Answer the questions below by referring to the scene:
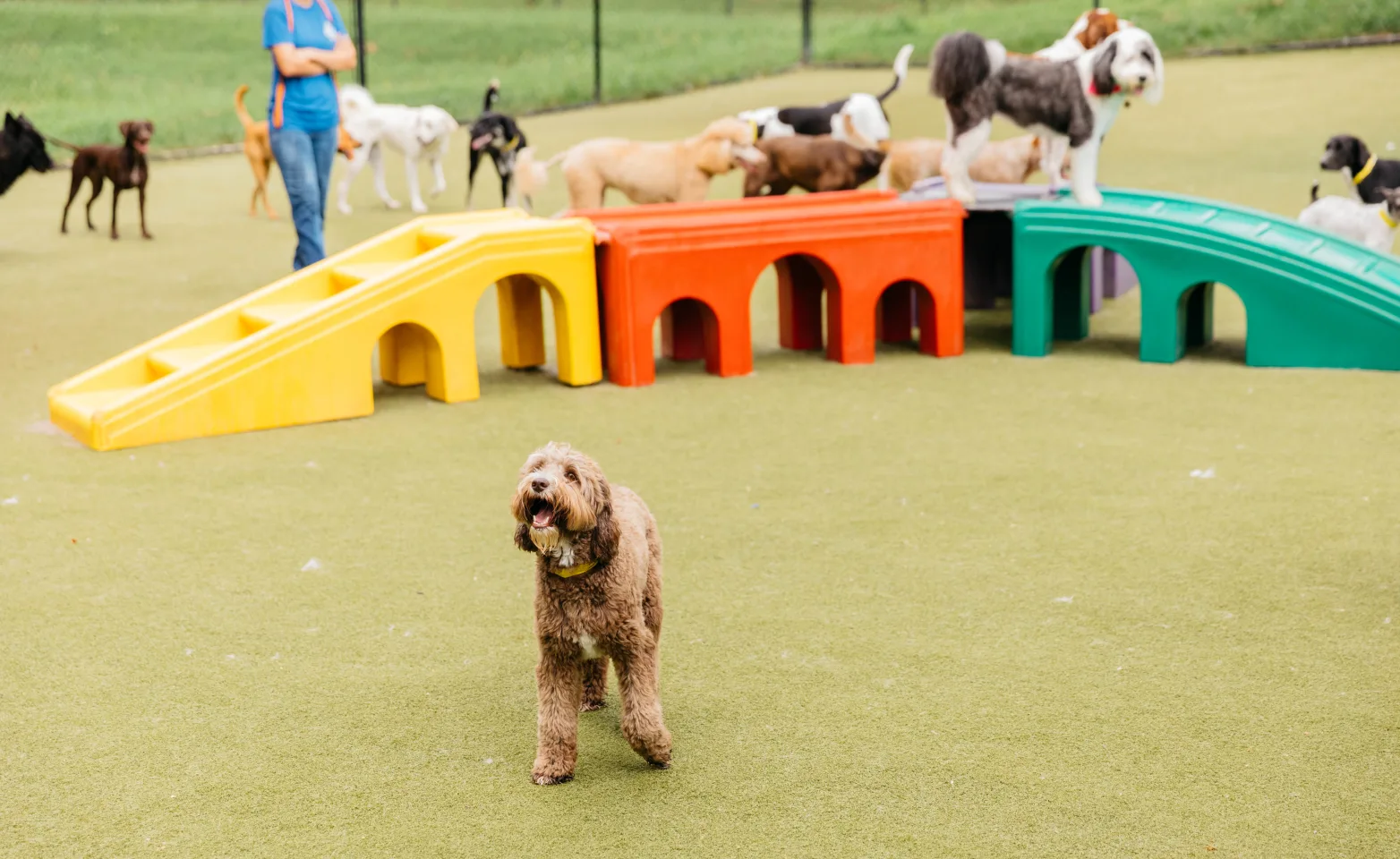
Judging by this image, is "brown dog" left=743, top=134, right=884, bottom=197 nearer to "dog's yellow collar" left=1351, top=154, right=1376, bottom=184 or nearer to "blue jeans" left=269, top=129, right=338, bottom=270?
"blue jeans" left=269, top=129, right=338, bottom=270

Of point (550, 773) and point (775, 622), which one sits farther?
point (775, 622)

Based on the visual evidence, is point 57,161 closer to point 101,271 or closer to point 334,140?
point 101,271

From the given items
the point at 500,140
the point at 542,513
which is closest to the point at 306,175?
the point at 500,140

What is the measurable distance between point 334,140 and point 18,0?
65.6ft

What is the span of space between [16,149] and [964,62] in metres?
6.56

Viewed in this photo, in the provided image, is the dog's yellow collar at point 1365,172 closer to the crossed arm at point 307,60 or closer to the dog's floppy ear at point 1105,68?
the dog's floppy ear at point 1105,68

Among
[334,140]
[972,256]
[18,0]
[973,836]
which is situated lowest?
[973,836]

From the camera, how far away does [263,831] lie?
10.3 ft

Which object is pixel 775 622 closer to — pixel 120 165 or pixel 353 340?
pixel 353 340

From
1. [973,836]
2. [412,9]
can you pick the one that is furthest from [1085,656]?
[412,9]

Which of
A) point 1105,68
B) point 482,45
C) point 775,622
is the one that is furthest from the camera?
point 482,45

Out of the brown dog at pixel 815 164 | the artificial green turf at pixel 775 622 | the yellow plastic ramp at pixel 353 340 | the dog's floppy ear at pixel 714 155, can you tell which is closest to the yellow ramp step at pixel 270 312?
the yellow plastic ramp at pixel 353 340

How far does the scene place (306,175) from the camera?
7836 mm

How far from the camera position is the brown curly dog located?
3.09 metres
